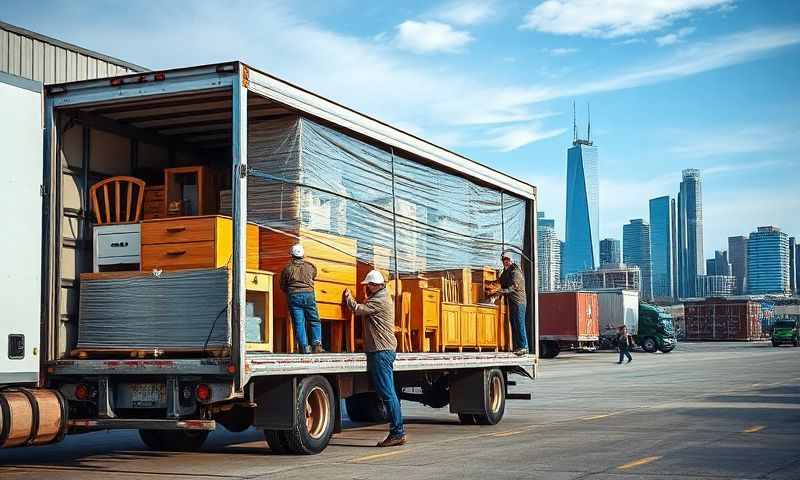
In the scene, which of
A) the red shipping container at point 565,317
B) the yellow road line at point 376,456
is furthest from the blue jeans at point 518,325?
the red shipping container at point 565,317

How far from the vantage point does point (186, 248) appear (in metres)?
10.8

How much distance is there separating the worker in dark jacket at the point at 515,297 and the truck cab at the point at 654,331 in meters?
48.6

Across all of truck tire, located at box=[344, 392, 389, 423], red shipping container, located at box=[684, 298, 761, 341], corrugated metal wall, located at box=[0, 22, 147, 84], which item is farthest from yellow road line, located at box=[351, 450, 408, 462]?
red shipping container, located at box=[684, 298, 761, 341]

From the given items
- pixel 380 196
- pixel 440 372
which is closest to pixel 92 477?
pixel 380 196

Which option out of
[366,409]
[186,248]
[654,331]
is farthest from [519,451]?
[654,331]

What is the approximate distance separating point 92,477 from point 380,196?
4.96 metres

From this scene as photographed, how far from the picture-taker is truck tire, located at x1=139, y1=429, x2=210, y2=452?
13.0 metres

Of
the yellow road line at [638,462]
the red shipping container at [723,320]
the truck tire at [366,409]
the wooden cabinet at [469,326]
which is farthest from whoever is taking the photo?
the red shipping container at [723,320]

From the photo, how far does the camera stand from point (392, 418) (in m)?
12.6

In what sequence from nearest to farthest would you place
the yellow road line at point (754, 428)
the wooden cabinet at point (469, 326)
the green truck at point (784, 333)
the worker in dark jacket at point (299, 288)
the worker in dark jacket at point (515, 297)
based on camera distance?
1. the worker in dark jacket at point (299, 288)
2. the yellow road line at point (754, 428)
3. the wooden cabinet at point (469, 326)
4. the worker in dark jacket at point (515, 297)
5. the green truck at point (784, 333)

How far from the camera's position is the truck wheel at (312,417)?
11.1 meters

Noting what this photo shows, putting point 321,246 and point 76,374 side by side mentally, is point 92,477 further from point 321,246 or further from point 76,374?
point 321,246

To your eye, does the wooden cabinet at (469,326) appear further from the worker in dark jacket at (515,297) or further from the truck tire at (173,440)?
the truck tire at (173,440)

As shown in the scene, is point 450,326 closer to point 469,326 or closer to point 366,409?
point 469,326
